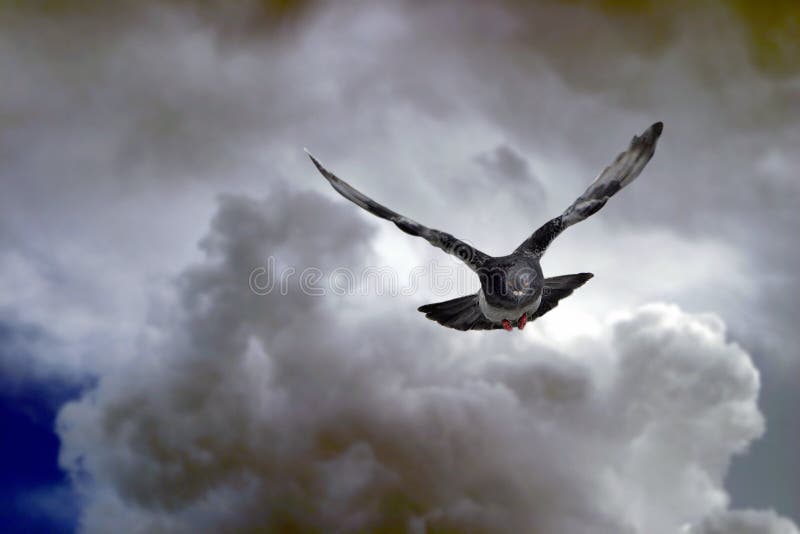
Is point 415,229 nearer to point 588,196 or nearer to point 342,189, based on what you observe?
point 342,189

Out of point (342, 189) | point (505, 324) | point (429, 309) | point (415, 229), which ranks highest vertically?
point (342, 189)

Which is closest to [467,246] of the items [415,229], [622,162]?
[415,229]

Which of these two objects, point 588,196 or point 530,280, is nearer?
point 530,280

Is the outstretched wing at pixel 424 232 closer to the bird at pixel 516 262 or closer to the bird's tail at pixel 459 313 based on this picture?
the bird at pixel 516 262

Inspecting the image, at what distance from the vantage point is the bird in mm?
18656

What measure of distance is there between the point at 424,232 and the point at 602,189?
6346 millimetres

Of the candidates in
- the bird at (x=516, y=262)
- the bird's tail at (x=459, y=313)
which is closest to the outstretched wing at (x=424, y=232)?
the bird at (x=516, y=262)

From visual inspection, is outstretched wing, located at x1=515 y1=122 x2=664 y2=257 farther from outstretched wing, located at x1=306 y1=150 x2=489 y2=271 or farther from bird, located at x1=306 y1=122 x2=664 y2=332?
outstretched wing, located at x1=306 y1=150 x2=489 y2=271

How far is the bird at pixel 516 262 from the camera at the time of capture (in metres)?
18.7

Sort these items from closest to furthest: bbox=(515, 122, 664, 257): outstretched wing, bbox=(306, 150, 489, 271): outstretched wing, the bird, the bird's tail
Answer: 1. the bird
2. bbox=(306, 150, 489, 271): outstretched wing
3. the bird's tail
4. bbox=(515, 122, 664, 257): outstretched wing

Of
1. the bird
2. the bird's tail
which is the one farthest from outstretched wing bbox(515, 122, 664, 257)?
the bird's tail

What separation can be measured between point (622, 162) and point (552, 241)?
3781 mm

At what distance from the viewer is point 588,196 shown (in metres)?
21.4

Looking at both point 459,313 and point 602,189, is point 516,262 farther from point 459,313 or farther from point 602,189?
point 602,189
